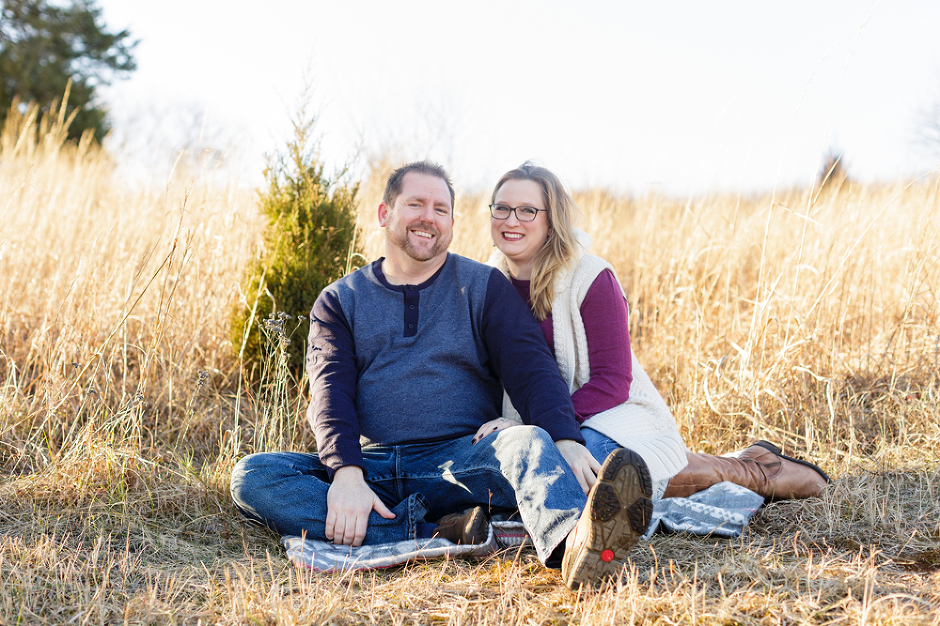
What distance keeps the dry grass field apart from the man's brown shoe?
0.08 m

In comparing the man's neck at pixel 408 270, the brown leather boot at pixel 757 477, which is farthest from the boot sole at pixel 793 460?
the man's neck at pixel 408 270

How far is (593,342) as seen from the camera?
237 cm

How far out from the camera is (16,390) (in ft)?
9.02

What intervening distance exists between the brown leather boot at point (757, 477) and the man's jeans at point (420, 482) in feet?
2.66

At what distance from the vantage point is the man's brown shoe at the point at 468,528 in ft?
6.37

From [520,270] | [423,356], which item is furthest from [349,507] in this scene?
[520,270]

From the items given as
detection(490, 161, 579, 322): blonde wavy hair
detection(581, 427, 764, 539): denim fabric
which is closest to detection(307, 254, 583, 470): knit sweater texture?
detection(490, 161, 579, 322): blonde wavy hair

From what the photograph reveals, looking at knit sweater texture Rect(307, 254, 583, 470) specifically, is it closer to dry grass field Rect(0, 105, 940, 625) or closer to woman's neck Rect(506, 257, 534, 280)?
woman's neck Rect(506, 257, 534, 280)

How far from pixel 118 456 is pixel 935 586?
2.68 metres

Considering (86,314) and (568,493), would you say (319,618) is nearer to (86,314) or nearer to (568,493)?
(568,493)

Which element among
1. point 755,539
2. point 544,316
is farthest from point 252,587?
point 755,539

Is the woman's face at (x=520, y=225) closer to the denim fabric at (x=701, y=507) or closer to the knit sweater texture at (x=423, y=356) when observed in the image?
the knit sweater texture at (x=423, y=356)

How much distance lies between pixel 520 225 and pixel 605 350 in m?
0.58

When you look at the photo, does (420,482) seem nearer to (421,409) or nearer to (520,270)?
(421,409)
